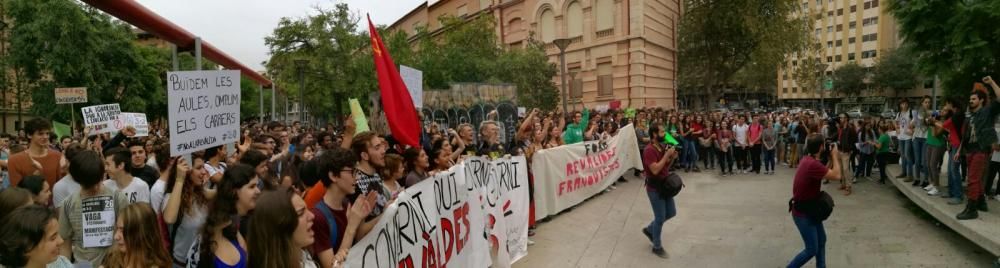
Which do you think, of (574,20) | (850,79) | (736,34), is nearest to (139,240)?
(574,20)

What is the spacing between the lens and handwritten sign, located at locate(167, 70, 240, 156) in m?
3.92

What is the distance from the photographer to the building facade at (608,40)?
2878 centimetres

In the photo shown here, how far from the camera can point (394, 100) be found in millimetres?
4852

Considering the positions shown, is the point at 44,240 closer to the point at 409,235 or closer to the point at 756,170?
the point at 409,235

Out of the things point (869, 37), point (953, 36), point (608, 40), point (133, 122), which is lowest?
point (133, 122)

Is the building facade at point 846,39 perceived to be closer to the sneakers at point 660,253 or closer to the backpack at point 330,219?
the sneakers at point 660,253

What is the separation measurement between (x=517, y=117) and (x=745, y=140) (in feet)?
21.6

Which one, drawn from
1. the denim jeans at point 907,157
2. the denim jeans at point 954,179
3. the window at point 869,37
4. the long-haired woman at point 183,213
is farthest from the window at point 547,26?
the window at point 869,37

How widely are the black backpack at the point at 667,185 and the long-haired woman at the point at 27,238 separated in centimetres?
540

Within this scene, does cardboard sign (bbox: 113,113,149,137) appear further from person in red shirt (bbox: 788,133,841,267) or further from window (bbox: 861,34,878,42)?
window (bbox: 861,34,878,42)

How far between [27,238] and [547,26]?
31422 millimetres

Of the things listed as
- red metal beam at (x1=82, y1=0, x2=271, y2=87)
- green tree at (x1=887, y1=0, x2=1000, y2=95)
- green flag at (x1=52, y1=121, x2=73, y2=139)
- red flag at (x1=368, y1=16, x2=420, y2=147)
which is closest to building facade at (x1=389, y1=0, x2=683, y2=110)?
green tree at (x1=887, y1=0, x2=1000, y2=95)

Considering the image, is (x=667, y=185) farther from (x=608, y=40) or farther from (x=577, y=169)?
(x=608, y=40)

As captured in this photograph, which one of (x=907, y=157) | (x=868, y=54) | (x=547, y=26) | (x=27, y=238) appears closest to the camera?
(x=27, y=238)
